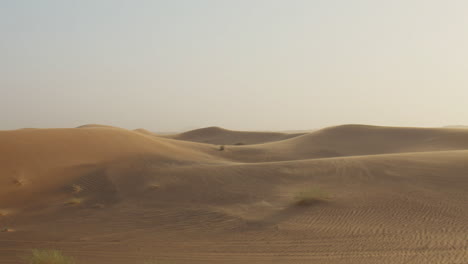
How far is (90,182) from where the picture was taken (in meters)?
13.8

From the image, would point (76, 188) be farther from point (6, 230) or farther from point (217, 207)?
point (217, 207)

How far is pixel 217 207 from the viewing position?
34.2ft

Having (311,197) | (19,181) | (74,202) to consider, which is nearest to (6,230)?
(74,202)

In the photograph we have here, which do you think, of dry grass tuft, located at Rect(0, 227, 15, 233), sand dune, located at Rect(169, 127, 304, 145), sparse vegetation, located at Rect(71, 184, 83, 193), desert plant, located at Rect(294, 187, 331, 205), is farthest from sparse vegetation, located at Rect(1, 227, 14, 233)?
sand dune, located at Rect(169, 127, 304, 145)

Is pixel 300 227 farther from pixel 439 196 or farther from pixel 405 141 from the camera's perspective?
pixel 405 141

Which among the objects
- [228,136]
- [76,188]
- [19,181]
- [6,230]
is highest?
[228,136]

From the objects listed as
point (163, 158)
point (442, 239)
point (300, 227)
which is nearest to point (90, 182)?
point (163, 158)

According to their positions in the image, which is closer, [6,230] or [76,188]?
[6,230]

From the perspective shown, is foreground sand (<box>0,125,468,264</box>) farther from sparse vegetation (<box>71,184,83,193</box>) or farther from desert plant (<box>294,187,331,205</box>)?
desert plant (<box>294,187,331,205</box>)

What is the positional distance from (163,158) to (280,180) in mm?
7061

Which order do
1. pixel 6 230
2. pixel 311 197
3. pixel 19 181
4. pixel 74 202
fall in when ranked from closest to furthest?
pixel 6 230 → pixel 311 197 → pixel 74 202 → pixel 19 181

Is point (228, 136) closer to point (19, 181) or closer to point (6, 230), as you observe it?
point (19, 181)

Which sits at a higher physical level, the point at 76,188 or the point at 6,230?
the point at 76,188

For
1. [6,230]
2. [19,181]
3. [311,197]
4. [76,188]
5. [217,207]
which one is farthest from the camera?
[19,181]
